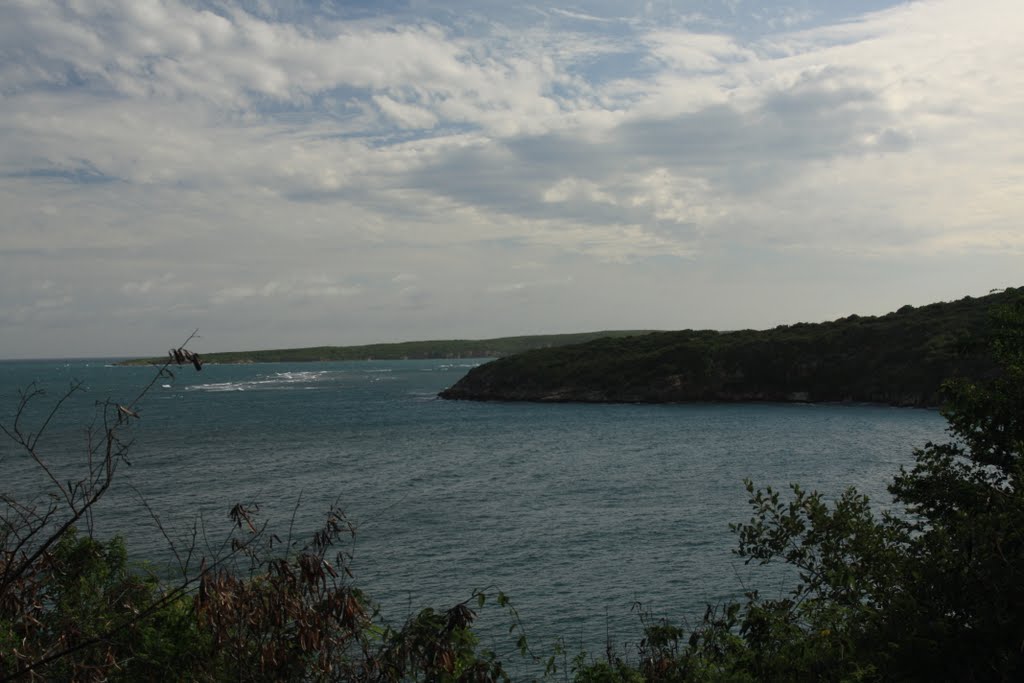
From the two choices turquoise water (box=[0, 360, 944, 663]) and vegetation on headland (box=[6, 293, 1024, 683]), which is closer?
vegetation on headland (box=[6, 293, 1024, 683])

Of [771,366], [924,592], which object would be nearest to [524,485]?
[924,592]

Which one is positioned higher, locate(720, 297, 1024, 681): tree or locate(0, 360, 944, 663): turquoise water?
locate(720, 297, 1024, 681): tree

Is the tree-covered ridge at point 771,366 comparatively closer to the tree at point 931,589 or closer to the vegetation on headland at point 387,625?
the tree at point 931,589

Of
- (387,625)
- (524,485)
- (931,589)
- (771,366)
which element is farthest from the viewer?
(771,366)

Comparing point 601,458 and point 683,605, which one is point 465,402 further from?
point 683,605

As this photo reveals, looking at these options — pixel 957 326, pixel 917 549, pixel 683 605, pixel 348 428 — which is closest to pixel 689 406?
pixel 957 326

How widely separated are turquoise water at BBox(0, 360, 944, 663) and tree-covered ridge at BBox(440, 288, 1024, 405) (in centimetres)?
802

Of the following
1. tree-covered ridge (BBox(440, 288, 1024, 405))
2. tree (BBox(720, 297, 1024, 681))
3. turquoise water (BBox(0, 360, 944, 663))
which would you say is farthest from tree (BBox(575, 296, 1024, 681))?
tree-covered ridge (BBox(440, 288, 1024, 405))

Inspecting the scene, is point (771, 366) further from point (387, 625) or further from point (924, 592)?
point (387, 625)

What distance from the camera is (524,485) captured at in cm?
4972

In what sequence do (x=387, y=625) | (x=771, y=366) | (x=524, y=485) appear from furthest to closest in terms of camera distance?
(x=771, y=366)
(x=524, y=485)
(x=387, y=625)

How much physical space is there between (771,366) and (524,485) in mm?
76281

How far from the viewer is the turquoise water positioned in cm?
2823

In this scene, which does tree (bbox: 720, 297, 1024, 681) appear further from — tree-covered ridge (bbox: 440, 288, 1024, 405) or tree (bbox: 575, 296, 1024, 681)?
tree-covered ridge (bbox: 440, 288, 1024, 405)
